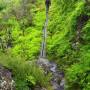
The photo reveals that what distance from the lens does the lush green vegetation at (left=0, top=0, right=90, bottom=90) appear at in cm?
1595

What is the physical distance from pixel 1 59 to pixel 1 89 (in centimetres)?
194

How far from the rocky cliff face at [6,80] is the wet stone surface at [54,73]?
3.05m

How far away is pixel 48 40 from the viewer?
76.0ft

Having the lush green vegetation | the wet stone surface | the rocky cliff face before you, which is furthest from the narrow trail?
the rocky cliff face

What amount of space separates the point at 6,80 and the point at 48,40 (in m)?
8.94

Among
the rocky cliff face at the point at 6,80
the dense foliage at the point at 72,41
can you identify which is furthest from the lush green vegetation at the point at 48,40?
the rocky cliff face at the point at 6,80

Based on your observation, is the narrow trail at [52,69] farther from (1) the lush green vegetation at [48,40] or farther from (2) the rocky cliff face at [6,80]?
(2) the rocky cliff face at [6,80]

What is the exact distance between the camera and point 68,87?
686 inches

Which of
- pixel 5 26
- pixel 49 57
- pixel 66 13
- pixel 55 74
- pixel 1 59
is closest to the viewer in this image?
pixel 1 59

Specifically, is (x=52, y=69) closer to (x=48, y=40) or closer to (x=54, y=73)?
(x=54, y=73)

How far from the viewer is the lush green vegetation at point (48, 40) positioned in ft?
52.3

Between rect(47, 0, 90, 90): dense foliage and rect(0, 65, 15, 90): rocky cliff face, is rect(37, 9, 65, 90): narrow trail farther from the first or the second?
rect(0, 65, 15, 90): rocky cliff face

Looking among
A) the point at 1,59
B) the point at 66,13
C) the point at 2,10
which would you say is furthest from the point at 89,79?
the point at 2,10

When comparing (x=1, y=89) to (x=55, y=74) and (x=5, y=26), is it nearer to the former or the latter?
(x=55, y=74)
